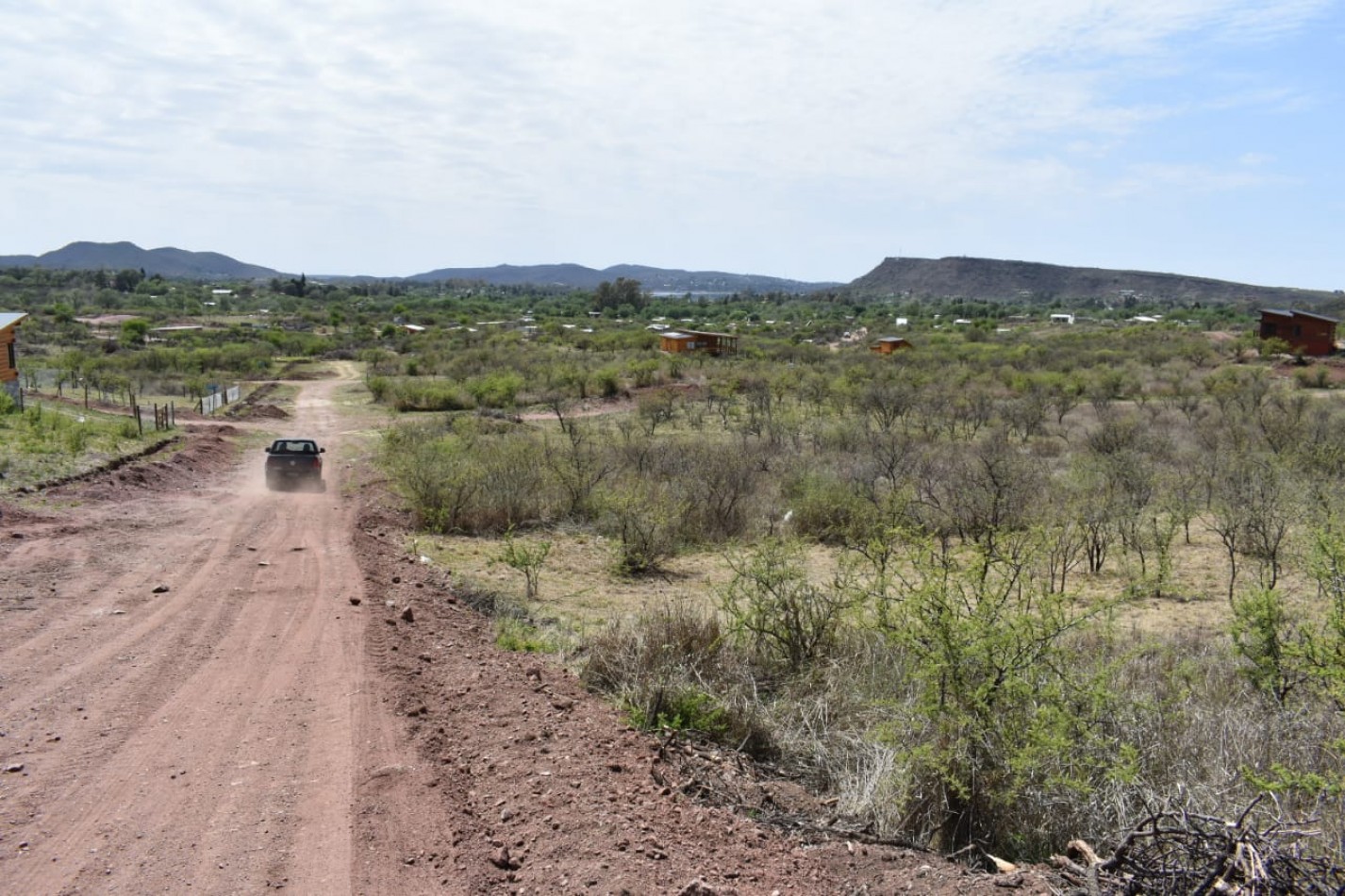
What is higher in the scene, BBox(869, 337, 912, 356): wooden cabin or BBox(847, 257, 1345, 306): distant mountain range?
BBox(847, 257, 1345, 306): distant mountain range

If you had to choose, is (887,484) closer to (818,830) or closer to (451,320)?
(818,830)

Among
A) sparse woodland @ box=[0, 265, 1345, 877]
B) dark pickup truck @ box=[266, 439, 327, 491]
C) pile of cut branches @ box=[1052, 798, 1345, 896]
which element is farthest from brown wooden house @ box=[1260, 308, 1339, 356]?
pile of cut branches @ box=[1052, 798, 1345, 896]

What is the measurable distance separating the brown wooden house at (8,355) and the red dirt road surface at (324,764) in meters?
24.8

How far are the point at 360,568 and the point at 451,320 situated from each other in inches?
3875

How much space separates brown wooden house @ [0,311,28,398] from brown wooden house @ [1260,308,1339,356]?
63.4 m

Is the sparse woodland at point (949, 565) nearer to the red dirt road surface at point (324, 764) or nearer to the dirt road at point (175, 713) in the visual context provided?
the red dirt road surface at point (324, 764)

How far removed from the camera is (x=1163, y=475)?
63.3ft

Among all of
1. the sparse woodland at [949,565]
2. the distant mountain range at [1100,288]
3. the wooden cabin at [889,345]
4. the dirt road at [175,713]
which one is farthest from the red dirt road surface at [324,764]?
the distant mountain range at [1100,288]

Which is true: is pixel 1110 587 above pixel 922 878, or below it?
below

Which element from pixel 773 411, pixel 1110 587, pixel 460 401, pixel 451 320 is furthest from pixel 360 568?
pixel 451 320

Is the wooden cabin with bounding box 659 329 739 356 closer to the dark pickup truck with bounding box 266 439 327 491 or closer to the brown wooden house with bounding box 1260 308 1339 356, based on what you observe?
the brown wooden house with bounding box 1260 308 1339 356

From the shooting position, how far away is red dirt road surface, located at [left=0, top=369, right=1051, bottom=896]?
4641mm

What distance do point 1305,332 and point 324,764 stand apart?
208ft

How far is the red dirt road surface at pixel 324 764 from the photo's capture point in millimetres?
4641
